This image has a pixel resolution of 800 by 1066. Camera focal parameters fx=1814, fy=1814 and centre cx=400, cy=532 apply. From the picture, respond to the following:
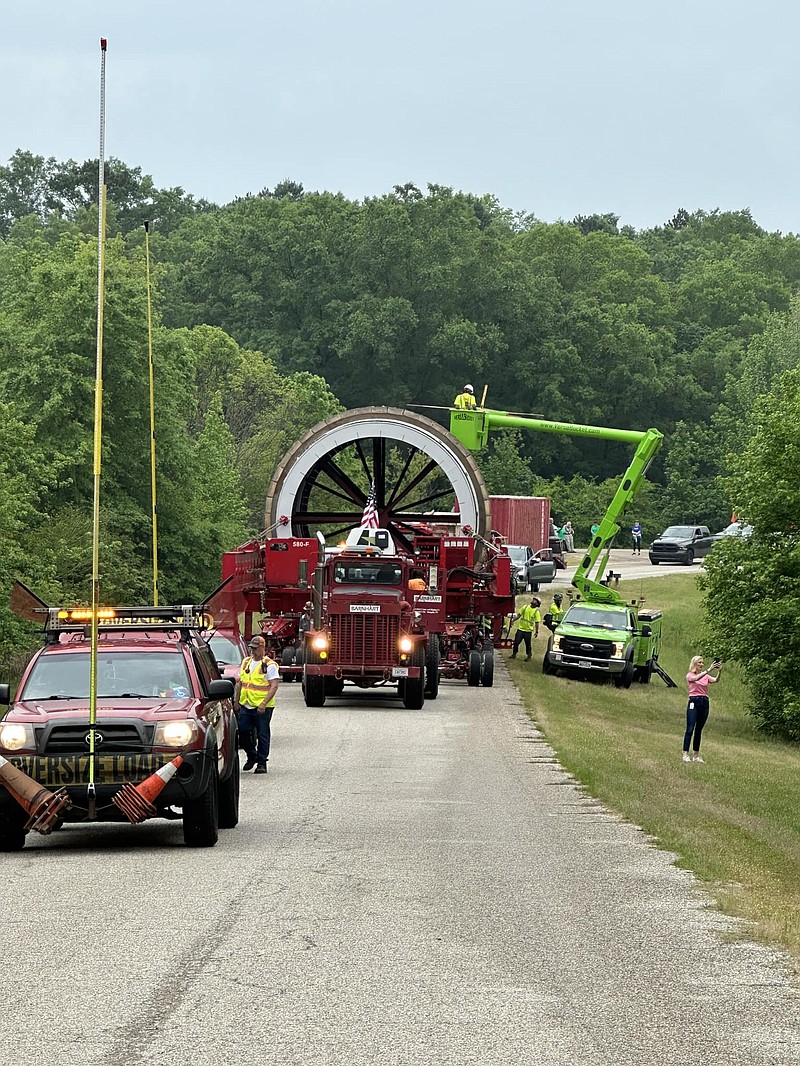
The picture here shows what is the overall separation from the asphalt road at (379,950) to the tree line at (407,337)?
47.3m

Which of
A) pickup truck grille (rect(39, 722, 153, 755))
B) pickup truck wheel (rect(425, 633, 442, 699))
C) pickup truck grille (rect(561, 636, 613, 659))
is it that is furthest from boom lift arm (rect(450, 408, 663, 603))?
pickup truck grille (rect(39, 722, 153, 755))

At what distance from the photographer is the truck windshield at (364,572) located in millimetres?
33312

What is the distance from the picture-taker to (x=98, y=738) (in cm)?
1462

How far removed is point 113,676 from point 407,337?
335 ft

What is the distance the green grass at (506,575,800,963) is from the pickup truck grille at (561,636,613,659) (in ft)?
2.18

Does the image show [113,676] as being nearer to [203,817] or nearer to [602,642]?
[203,817]

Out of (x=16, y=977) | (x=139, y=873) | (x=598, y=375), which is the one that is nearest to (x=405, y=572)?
(x=139, y=873)

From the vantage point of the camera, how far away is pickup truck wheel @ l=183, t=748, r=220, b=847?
14812mm

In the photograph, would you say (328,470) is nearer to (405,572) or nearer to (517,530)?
(405,572)

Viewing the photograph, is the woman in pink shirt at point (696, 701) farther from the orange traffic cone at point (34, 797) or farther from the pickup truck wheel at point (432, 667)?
the orange traffic cone at point (34, 797)

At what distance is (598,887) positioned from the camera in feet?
42.8

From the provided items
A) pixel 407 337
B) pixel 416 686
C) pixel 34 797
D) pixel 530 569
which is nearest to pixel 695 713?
pixel 416 686

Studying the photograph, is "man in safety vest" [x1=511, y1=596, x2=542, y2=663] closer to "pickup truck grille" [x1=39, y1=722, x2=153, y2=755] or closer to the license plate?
"pickup truck grille" [x1=39, y1=722, x2=153, y2=755]

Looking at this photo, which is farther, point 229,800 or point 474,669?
point 474,669
